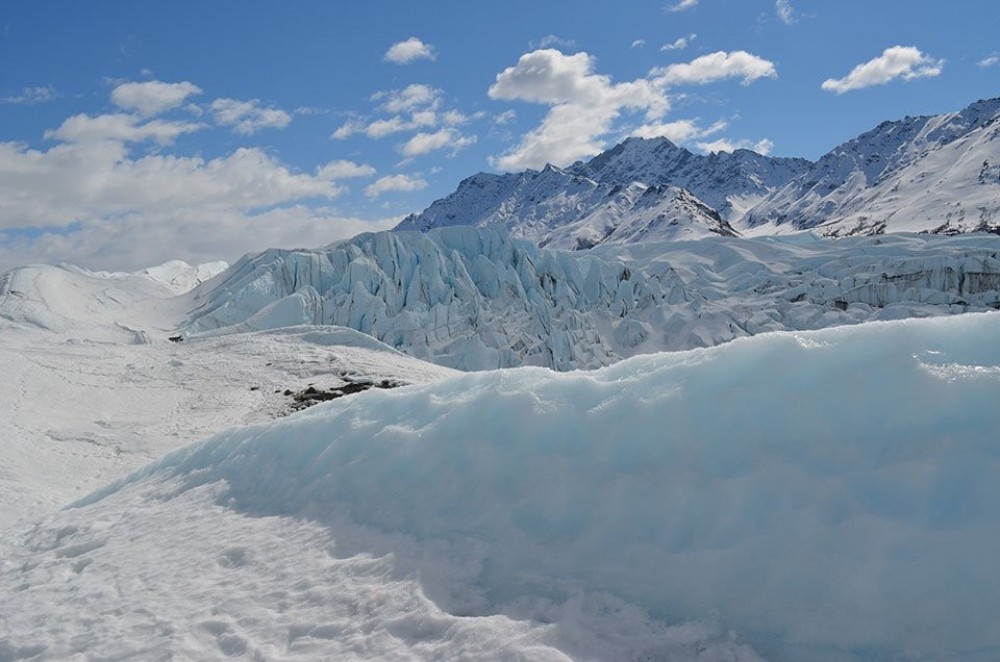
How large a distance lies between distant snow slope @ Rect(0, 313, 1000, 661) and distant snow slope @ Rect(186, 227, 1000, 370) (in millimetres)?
30776

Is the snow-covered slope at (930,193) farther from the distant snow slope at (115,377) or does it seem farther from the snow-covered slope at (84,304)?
the snow-covered slope at (84,304)

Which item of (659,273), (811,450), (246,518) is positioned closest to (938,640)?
(811,450)

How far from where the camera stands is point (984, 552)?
12.7ft

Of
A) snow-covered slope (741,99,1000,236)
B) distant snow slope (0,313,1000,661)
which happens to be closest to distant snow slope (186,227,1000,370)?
distant snow slope (0,313,1000,661)

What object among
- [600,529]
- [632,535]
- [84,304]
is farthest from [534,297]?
[632,535]

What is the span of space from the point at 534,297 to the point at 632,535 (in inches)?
1635

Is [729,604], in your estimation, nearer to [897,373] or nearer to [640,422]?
[640,422]

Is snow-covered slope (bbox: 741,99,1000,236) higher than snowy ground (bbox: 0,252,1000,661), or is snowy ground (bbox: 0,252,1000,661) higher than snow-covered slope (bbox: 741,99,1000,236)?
snow-covered slope (bbox: 741,99,1000,236)

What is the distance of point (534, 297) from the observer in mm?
46344

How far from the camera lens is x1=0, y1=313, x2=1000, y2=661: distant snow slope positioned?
13.3ft

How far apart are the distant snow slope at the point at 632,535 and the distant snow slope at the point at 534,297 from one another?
101 feet

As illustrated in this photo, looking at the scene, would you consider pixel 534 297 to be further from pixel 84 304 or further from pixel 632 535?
pixel 632 535

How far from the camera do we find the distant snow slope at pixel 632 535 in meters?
4.06

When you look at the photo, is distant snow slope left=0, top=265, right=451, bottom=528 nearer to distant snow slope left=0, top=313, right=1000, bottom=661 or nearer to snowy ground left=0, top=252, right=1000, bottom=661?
snowy ground left=0, top=252, right=1000, bottom=661
